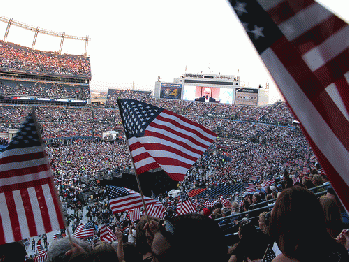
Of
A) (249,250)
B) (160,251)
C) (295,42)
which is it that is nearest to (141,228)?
(249,250)

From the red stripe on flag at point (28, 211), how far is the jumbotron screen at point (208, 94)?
61.1 meters

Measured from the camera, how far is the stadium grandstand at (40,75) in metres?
52.1

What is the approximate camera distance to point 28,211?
3.62m

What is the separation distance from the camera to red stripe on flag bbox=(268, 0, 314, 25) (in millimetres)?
1347

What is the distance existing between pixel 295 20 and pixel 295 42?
4.2 inches

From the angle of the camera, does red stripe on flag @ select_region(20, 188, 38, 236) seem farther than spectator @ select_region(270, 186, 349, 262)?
Yes

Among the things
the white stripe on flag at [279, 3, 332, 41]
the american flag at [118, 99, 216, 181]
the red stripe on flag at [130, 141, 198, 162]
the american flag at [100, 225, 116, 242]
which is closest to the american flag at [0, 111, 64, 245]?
the american flag at [118, 99, 216, 181]

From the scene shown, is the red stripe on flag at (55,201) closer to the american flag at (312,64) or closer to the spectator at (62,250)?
the spectator at (62,250)

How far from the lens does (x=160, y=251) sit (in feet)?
5.13

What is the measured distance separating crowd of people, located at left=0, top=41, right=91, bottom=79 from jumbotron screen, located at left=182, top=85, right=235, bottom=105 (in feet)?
76.9

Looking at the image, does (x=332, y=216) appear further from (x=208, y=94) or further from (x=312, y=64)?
(x=208, y=94)

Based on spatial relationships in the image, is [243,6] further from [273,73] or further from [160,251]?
[160,251]

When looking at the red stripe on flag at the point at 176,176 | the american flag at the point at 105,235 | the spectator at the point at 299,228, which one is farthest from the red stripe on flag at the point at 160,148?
the spectator at the point at 299,228

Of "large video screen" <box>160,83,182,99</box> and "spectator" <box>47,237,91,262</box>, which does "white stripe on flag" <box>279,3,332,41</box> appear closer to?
"spectator" <box>47,237,91,262</box>
